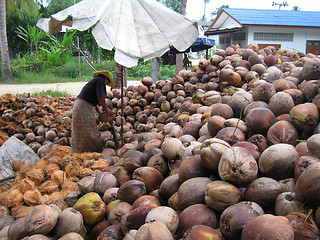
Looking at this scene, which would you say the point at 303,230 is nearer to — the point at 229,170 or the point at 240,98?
the point at 229,170

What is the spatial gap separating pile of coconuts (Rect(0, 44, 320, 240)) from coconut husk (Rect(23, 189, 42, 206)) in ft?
0.04

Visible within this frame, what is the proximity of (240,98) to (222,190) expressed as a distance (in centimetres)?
168

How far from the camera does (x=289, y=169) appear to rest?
184 centimetres

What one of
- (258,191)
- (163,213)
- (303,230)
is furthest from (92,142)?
(303,230)

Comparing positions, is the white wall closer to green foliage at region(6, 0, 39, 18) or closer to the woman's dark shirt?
the woman's dark shirt

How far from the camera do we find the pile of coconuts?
1.53 m

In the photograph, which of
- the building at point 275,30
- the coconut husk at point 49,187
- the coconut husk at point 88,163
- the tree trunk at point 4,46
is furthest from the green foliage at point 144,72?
the coconut husk at point 49,187

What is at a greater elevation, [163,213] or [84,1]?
[84,1]

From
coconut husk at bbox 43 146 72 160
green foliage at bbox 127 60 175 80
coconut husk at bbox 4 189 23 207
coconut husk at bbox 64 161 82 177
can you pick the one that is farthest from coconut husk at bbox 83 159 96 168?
green foliage at bbox 127 60 175 80

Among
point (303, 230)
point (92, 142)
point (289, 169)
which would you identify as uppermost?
point (289, 169)

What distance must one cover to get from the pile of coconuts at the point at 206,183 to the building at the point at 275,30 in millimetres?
12562

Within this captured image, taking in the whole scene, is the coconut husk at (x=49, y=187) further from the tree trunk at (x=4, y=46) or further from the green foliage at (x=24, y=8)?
the green foliage at (x=24, y=8)

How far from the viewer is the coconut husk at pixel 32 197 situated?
2.94 meters

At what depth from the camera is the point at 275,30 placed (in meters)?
15.3
